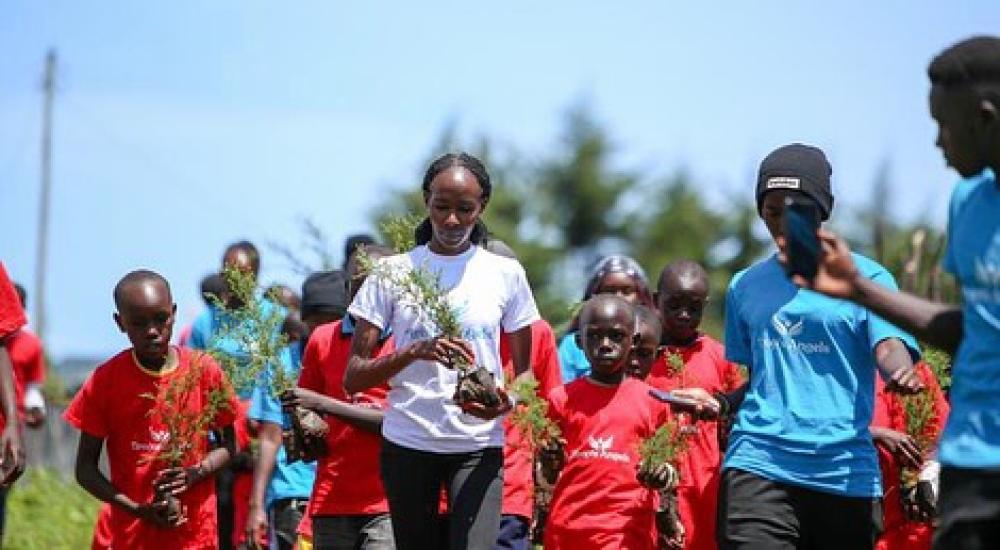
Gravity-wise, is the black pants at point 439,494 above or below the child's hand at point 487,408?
below

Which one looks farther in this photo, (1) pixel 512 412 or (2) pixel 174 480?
(2) pixel 174 480

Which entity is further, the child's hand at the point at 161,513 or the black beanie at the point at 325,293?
the black beanie at the point at 325,293

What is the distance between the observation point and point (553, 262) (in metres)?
58.4

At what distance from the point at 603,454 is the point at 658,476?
18.6 inches

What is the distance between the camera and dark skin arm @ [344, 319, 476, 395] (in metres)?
7.63

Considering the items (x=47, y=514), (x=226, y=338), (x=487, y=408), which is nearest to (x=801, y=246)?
(x=487, y=408)

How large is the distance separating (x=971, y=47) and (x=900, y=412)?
3.78 m

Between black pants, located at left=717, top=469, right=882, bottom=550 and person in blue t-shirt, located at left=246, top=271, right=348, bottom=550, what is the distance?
136 inches

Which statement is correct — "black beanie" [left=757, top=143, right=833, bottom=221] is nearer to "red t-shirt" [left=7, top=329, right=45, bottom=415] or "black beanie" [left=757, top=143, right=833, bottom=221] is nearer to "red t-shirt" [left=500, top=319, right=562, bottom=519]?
"red t-shirt" [left=500, top=319, right=562, bottom=519]

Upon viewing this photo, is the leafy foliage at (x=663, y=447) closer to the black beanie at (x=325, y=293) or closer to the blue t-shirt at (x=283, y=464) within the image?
the blue t-shirt at (x=283, y=464)

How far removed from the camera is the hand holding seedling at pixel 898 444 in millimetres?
8188

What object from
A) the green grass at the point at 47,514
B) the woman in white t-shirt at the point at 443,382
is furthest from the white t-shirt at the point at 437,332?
the green grass at the point at 47,514

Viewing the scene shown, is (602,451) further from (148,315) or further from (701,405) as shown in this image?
(148,315)

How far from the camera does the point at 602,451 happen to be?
9133mm
